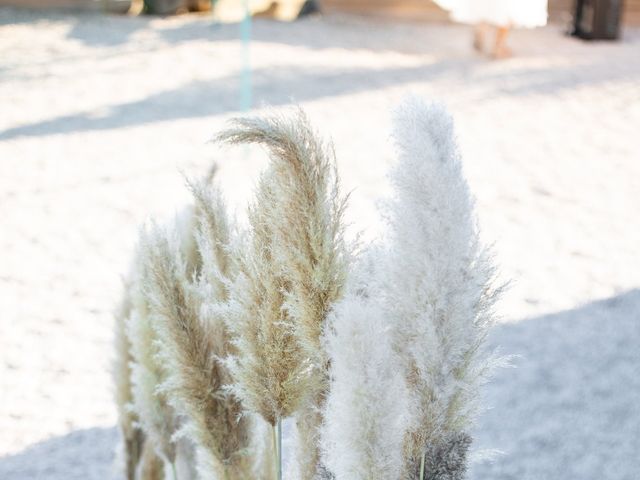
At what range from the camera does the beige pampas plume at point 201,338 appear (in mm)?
760

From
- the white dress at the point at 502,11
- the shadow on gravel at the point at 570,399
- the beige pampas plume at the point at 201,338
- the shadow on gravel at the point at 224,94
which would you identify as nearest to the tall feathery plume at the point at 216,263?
the beige pampas plume at the point at 201,338

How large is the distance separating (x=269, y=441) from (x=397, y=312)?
295 millimetres

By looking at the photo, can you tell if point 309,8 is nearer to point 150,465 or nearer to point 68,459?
point 68,459

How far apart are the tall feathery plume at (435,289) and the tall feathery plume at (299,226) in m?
0.04

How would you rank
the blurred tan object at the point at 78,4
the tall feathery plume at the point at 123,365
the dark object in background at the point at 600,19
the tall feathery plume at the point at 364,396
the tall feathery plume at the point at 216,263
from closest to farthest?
the tall feathery plume at the point at 364,396
the tall feathery plume at the point at 216,263
the tall feathery plume at the point at 123,365
the dark object in background at the point at 600,19
the blurred tan object at the point at 78,4

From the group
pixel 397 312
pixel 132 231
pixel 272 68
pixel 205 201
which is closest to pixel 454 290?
pixel 397 312

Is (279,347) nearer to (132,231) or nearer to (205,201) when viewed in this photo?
(205,201)

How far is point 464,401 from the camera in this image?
62 cm

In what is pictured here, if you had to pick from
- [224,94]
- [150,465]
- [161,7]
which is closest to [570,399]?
[150,465]

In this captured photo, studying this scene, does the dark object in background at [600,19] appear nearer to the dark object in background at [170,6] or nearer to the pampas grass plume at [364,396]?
the dark object in background at [170,6]

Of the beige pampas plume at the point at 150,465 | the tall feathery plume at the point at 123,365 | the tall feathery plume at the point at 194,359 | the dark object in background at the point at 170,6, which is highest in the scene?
the tall feathery plume at the point at 194,359

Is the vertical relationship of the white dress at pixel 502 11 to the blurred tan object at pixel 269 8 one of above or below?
above

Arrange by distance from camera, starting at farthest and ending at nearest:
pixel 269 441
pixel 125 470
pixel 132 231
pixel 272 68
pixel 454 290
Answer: pixel 272 68
pixel 132 231
pixel 125 470
pixel 269 441
pixel 454 290

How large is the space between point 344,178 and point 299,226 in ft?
10.8
